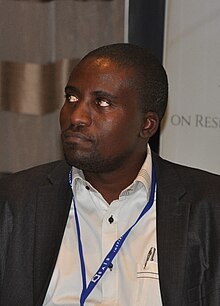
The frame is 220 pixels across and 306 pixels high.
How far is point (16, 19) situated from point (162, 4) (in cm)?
48

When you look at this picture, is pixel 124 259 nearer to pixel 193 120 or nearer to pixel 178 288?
pixel 178 288

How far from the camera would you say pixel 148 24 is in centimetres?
228

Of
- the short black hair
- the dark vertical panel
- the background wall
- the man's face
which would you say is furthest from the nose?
the dark vertical panel

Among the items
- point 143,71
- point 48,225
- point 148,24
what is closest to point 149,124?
point 143,71

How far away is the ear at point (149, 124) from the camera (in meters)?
1.63

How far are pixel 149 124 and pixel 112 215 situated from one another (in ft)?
0.76

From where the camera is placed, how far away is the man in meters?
1.54

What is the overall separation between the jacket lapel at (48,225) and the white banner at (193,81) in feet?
2.11

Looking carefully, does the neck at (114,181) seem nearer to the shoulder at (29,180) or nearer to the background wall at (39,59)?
the shoulder at (29,180)

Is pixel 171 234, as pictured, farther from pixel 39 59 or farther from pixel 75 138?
pixel 39 59

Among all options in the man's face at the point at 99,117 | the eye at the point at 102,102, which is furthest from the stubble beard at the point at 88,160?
the eye at the point at 102,102

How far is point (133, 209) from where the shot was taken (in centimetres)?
164

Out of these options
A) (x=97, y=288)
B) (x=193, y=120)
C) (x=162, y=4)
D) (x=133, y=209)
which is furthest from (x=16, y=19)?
(x=97, y=288)

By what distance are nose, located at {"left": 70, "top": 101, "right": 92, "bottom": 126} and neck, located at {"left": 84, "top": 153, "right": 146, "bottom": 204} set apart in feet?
0.55
